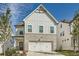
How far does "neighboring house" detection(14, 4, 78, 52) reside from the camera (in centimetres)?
552

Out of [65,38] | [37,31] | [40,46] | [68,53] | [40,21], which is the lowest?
[68,53]

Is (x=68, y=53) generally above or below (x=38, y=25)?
below

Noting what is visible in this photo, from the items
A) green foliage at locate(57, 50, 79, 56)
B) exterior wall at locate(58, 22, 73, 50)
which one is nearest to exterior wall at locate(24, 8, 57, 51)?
exterior wall at locate(58, 22, 73, 50)

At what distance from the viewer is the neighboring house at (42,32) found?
5.52m

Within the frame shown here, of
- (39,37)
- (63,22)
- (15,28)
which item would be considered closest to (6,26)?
(15,28)

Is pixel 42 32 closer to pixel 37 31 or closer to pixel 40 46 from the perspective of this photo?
pixel 37 31

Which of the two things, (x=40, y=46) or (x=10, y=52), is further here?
(x=40, y=46)

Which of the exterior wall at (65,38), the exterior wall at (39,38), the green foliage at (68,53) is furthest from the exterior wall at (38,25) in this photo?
the green foliage at (68,53)

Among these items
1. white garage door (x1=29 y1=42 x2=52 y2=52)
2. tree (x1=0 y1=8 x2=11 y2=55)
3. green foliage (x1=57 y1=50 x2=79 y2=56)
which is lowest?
green foliage (x1=57 y1=50 x2=79 y2=56)

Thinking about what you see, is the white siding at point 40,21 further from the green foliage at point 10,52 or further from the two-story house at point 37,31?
the green foliage at point 10,52

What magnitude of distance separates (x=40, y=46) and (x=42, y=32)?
0.22 metres

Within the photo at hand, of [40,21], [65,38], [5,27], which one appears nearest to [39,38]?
[40,21]

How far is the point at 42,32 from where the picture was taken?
5.55 metres

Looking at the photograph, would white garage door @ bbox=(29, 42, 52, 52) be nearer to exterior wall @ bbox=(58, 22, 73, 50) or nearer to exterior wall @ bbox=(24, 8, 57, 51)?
exterior wall @ bbox=(24, 8, 57, 51)
